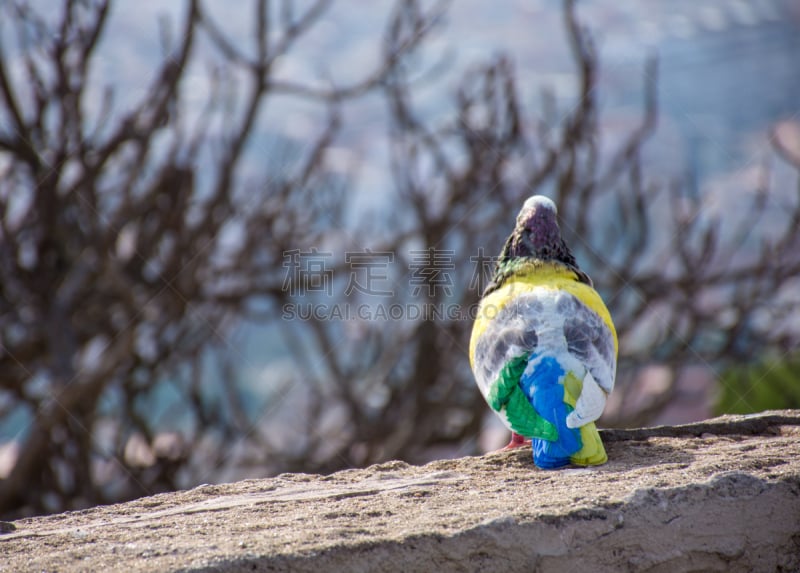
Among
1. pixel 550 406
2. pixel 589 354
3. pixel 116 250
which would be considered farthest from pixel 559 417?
pixel 116 250

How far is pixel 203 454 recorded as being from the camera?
3211mm

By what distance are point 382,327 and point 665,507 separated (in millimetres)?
1983

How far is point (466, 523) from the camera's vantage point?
122cm

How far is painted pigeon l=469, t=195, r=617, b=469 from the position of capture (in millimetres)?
1506

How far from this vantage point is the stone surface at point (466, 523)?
1155 mm

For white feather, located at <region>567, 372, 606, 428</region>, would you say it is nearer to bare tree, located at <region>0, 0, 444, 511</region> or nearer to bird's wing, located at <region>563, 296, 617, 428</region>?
bird's wing, located at <region>563, 296, 617, 428</region>

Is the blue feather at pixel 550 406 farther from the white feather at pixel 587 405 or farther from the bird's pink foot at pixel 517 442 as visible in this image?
the bird's pink foot at pixel 517 442

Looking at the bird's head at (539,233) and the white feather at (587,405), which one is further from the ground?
the bird's head at (539,233)

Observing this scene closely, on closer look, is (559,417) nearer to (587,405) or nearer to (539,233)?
(587,405)

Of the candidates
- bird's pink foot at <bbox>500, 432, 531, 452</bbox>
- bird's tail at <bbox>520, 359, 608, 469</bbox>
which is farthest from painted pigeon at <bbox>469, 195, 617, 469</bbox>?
bird's pink foot at <bbox>500, 432, 531, 452</bbox>

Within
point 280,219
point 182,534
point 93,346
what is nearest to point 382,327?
point 280,219

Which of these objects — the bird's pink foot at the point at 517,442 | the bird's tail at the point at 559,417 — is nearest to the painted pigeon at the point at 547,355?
the bird's tail at the point at 559,417

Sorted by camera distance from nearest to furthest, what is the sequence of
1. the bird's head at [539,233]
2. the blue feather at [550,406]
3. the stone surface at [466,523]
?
the stone surface at [466,523]
the blue feather at [550,406]
the bird's head at [539,233]

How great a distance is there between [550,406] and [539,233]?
405 millimetres
